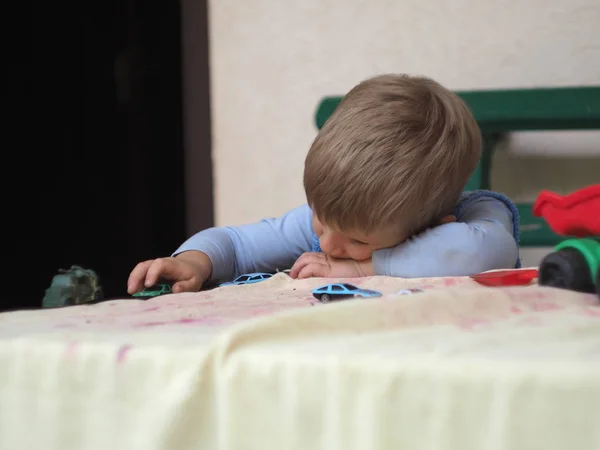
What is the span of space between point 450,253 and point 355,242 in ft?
0.35

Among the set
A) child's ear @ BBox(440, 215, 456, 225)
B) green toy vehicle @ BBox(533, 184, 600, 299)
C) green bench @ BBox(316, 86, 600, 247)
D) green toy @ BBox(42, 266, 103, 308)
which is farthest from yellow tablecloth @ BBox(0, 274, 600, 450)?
green bench @ BBox(316, 86, 600, 247)

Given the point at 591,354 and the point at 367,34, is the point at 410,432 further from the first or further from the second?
the point at 367,34

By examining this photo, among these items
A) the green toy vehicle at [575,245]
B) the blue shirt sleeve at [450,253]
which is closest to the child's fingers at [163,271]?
the blue shirt sleeve at [450,253]

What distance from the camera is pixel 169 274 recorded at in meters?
0.69

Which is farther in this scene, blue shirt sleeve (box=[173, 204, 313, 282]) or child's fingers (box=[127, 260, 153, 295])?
blue shirt sleeve (box=[173, 204, 313, 282])

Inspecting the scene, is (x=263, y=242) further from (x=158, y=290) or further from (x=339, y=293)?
(x=339, y=293)

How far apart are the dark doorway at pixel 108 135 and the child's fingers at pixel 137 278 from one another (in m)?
0.47

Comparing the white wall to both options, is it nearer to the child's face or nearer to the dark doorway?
the dark doorway

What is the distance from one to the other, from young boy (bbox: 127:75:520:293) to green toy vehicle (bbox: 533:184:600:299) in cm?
12

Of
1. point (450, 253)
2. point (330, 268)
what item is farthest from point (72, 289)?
point (450, 253)

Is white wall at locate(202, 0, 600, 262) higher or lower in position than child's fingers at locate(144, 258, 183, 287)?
higher

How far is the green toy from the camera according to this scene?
1.99 ft

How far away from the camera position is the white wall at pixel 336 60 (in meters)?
1.27

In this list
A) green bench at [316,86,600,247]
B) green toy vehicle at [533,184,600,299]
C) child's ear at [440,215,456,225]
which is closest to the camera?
green toy vehicle at [533,184,600,299]
